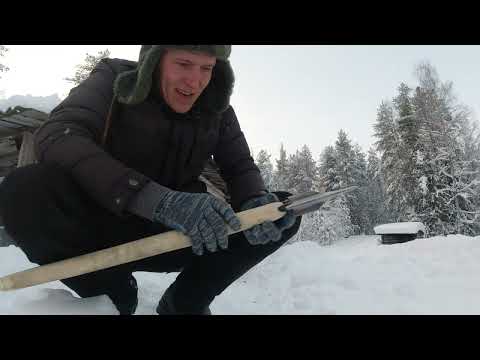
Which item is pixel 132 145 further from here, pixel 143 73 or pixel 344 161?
pixel 344 161

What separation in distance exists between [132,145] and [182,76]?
454mm

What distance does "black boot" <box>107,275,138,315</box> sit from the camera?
1.88m

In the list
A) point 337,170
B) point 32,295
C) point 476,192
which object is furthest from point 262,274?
point 337,170

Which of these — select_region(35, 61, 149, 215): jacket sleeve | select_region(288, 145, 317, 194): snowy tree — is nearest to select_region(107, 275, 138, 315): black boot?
select_region(35, 61, 149, 215): jacket sleeve

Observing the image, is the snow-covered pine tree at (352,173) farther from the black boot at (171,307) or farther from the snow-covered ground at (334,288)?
the black boot at (171,307)

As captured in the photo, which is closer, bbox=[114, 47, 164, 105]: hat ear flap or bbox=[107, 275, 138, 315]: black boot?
bbox=[114, 47, 164, 105]: hat ear flap

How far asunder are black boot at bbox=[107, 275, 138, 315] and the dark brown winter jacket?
61 centimetres

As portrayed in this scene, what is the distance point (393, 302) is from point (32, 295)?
10.2ft

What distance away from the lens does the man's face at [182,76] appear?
170 cm

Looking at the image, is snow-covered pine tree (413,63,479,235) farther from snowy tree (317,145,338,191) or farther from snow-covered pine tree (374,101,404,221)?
snowy tree (317,145,338,191)

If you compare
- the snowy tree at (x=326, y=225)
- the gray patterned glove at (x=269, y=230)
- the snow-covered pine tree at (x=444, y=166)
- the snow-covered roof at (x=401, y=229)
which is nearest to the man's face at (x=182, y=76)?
the gray patterned glove at (x=269, y=230)
